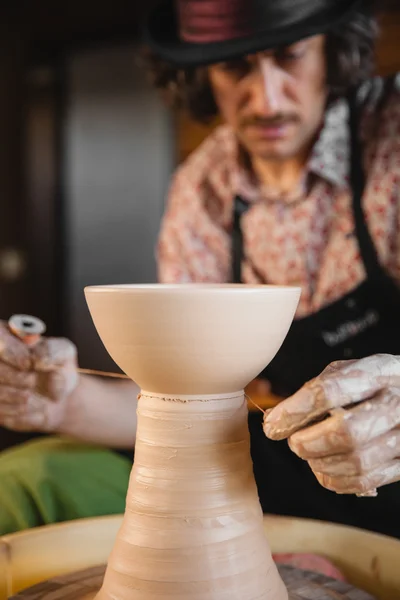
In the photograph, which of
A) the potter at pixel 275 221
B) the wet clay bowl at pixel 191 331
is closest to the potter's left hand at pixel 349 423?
the wet clay bowl at pixel 191 331

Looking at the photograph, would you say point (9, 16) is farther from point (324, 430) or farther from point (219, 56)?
point (324, 430)

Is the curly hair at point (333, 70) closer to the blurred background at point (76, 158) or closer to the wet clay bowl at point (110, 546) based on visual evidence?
the wet clay bowl at point (110, 546)

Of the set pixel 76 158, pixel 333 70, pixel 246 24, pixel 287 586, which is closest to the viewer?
pixel 287 586

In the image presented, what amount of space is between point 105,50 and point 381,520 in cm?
327

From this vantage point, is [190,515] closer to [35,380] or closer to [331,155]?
[35,380]

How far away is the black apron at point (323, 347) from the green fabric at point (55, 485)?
0.26 m

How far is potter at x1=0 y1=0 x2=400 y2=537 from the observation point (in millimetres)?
1178

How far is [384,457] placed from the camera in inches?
28.5

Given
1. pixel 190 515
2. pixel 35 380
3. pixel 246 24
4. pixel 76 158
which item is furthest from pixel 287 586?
pixel 76 158

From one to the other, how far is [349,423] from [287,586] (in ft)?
1.02

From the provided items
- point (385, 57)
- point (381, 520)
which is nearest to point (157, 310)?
point (381, 520)

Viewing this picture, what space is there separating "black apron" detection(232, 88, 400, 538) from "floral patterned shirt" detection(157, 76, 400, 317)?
2cm

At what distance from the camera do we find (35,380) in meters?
1.09

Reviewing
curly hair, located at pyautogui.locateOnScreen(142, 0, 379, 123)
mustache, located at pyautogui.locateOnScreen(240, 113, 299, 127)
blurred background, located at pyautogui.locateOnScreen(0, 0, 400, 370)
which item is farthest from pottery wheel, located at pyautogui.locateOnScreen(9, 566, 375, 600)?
blurred background, located at pyautogui.locateOnScreen(0, 0, 400, 370)
